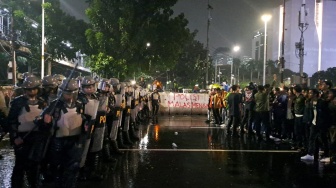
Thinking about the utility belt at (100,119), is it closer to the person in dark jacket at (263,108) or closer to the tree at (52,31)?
the person in dark jacket at (263,108)

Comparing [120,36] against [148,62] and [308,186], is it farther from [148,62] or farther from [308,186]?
[308,186]

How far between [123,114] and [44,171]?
3.92 m

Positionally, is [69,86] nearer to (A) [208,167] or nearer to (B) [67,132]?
(B) [67,132]

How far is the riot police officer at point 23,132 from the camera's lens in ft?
17.3

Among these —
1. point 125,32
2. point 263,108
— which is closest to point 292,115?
point 263,108

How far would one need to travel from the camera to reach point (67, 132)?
5316 mm

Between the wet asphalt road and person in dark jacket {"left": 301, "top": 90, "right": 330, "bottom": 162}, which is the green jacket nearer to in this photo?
the wet asphalt road

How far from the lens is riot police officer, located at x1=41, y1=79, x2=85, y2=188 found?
528 cm

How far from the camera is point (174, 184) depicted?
6.84m

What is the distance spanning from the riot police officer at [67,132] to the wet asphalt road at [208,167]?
1.40 m

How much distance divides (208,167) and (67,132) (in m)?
3.98

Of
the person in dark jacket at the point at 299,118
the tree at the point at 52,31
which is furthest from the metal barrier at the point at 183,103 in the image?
the person in dark jacket at the point at 299,118

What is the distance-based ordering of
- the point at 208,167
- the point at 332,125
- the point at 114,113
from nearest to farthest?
the point at 208,167 < the point at 114,113 < the point at 332,125

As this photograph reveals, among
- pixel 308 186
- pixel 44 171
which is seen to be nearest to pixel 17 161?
pixel 44 171
